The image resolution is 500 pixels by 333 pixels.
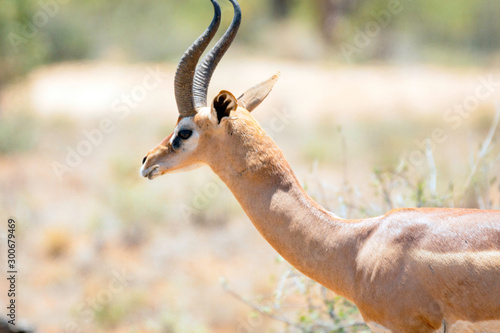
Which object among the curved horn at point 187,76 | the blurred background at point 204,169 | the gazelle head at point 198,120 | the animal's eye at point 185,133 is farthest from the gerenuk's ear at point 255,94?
the blurred background at point 204,169

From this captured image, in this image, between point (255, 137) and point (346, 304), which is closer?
point (255, 137)

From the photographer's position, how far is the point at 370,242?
4238mm

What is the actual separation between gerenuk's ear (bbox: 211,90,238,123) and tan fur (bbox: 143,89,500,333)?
0.18 feet

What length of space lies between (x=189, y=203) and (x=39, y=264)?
3.48 metres

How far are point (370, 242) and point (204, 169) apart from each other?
11.5 meters

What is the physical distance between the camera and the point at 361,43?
98.2 feet

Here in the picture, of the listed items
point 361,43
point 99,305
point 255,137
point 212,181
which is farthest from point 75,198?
point 361,43

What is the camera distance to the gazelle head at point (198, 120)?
15.2 feet

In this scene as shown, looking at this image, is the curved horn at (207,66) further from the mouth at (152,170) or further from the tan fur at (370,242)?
the mouth at (152,170)

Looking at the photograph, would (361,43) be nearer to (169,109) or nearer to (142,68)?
(142,68)

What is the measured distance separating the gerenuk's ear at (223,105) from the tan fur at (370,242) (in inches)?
2.2

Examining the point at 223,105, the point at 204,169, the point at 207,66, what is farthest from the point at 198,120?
the point at 204,169

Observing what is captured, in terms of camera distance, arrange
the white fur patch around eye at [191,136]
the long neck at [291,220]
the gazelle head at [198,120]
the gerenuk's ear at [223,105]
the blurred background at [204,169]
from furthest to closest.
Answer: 1. the blurred background at [204,169]
2. the white fur patch around eye at [191,136]
3. the gazelle head at [198,120]
4. the gerenuk's ear at [223,105]
5. the long neck at [291,220]

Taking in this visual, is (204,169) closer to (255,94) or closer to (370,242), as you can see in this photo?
(255,94)
